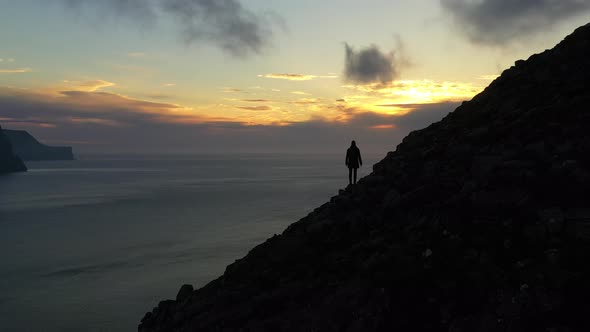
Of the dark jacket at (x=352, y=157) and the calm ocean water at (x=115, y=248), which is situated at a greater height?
the dark jacket at (x=352, y=157)

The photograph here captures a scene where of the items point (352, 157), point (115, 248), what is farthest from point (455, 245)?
point (115, 248)

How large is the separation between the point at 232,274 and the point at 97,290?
58.7 meters

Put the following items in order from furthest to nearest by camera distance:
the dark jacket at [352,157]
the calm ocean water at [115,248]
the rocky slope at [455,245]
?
A: the calm ocean water at [115,248], the dark jacket at [352,157], the rocky slope at [455,245]

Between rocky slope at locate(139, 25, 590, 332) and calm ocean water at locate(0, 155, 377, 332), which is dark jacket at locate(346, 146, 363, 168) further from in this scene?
calm ocean water at locate(0, 155, 377, 332)

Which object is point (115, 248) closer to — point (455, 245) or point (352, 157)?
point (352, 157)

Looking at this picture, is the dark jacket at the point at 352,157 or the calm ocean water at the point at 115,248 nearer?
the dark jacket at the point at 352,157

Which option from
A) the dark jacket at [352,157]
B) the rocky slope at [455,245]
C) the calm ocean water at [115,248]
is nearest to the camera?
the rocky slope at [455,245]

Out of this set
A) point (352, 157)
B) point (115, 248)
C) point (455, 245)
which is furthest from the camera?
point (115, 248)

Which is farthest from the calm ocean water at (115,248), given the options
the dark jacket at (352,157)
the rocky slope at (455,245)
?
the rocky slope at (455,245)

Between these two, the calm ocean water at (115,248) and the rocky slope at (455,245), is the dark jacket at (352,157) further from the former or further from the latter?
the calm ocean water at (115,248)

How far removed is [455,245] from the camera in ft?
41.2

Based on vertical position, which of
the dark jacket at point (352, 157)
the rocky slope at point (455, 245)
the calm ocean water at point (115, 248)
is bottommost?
the calm ocean water at point (115, 248)

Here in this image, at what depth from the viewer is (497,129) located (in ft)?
62.7

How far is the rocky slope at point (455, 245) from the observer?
406 inches
